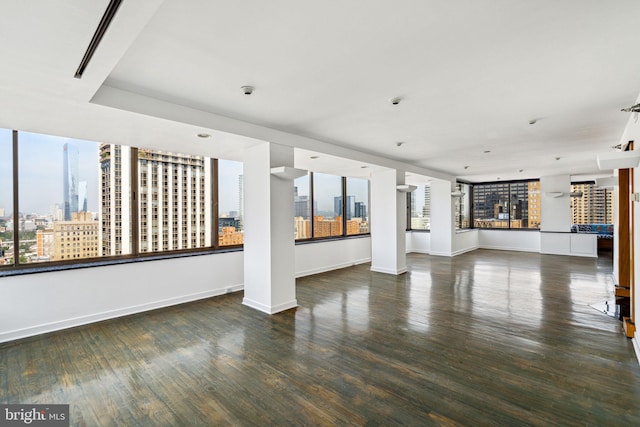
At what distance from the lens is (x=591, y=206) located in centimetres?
1074

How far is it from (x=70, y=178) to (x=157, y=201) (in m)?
1.17

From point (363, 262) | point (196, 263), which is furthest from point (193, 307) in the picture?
point (363, 262)

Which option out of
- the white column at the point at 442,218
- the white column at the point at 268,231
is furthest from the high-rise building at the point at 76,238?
the white column at the point at 442,218

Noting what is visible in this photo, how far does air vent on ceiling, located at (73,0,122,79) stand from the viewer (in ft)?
5.12

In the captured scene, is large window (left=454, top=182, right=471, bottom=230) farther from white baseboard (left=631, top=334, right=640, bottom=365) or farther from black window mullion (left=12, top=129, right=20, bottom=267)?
black window mullion (left=12, top=129, right=20, bottom=267)

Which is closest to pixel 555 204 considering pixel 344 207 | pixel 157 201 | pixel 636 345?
pixel 344 207

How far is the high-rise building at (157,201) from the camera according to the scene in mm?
4582

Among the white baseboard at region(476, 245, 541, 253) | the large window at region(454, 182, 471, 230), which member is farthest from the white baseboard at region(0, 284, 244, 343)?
the white baseboard at region(476, 245, 541, 253)

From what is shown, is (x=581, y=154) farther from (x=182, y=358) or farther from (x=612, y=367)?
(x=182, y=358)

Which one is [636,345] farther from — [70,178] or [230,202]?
[70,178]

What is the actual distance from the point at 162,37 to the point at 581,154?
8214mm

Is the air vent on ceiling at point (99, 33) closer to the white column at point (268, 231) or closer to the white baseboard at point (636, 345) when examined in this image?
the white column at point (268, 231)

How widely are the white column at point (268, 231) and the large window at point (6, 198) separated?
9.50 ft

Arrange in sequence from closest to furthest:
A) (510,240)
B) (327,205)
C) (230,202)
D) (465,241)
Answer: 1. (230,202)
2. (327,205)
3. (465,241)
4. (510,240)
